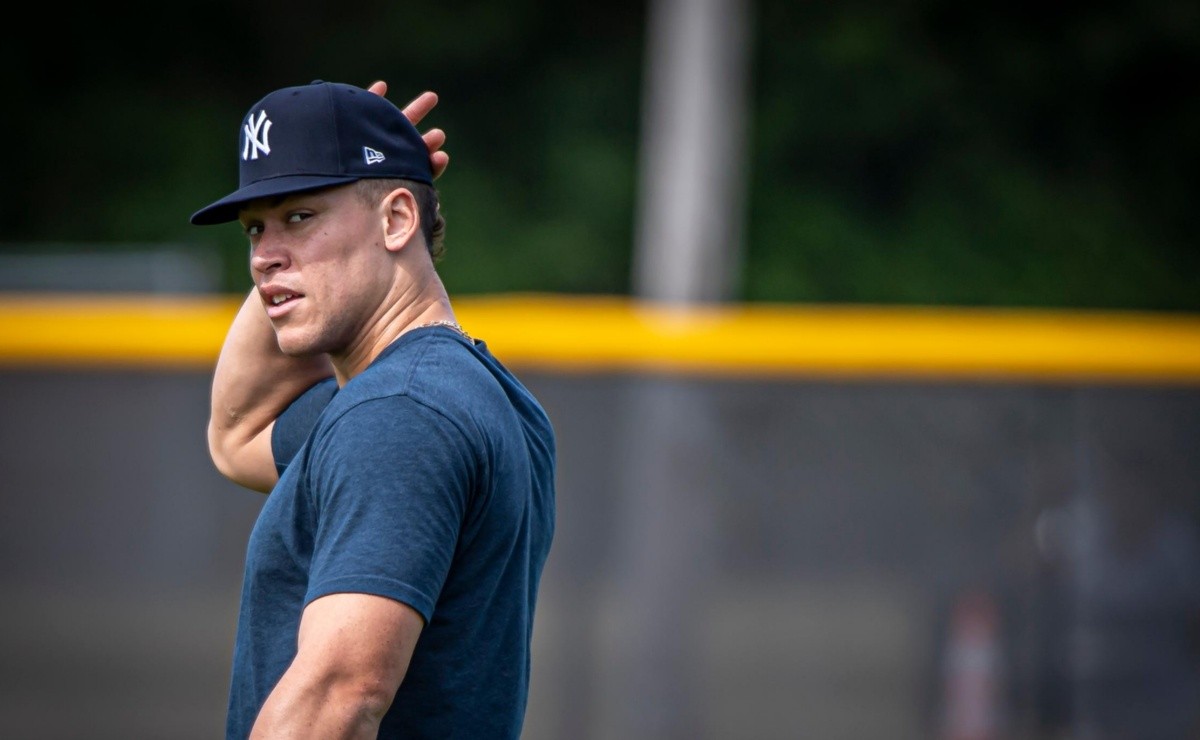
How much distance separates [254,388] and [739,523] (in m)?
3.00

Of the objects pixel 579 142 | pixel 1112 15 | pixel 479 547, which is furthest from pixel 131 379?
pixel 1112 15

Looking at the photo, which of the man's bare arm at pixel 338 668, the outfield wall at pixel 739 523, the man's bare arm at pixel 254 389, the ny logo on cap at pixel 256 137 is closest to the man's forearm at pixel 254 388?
the man's bare arm at pixel 254 389

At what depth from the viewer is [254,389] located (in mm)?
2783

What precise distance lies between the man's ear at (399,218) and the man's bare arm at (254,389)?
535 mm

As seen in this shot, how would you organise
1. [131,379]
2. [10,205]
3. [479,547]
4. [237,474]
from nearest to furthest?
[479,547], [237,474], [131,379], [10,205]

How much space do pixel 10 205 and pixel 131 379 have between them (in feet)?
28.5

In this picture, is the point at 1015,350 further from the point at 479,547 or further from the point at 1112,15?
the point at 1112,15

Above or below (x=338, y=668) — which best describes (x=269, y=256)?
above

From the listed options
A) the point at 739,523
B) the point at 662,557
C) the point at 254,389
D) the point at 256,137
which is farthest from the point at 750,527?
the point at 256,137

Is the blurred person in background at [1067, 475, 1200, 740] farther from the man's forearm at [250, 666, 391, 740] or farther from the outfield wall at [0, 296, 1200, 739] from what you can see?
the man's forearm at [250, 666, 391, 740]

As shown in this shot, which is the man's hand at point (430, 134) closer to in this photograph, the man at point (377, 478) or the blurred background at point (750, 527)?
the man at point (377, 478)

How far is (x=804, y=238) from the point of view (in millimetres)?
13594

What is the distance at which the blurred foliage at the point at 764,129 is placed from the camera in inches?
524

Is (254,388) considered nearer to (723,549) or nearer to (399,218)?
(399,218)
